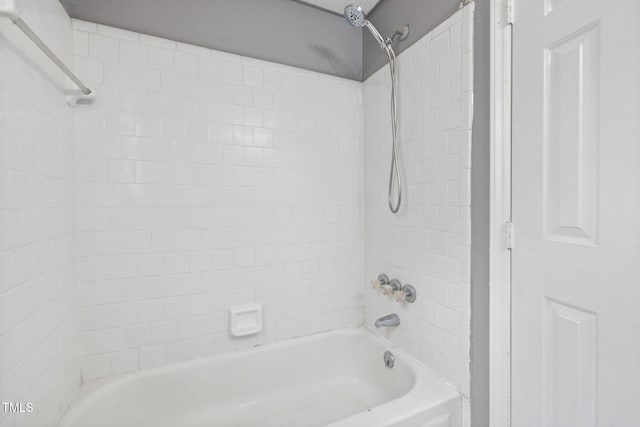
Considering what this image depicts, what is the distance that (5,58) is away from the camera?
2.65ft

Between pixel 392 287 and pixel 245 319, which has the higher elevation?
pixel 392 287

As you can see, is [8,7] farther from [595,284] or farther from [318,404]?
[318,404]

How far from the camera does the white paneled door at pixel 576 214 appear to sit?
753 millimetres

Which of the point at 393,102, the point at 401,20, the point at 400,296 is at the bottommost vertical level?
the point at 400,296

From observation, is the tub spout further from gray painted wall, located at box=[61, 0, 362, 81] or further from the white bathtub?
gray painted wall, located at box=[61, 0, 362, 81]

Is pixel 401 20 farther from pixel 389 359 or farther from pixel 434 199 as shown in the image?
pixel 389 359

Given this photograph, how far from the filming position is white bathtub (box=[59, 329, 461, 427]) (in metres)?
1.17

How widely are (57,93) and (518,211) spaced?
180cm

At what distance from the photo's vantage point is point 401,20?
4.91 feet

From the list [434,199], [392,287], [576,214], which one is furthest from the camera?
[392,287]

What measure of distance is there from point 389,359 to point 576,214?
1107 millimetres

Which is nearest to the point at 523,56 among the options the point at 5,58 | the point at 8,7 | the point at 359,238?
the point at 359,238

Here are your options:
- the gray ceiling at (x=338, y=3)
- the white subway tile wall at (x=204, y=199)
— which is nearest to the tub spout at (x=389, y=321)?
the white subway tile wall at (x=204, y=199)

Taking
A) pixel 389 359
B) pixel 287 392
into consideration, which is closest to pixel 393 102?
pixel 389 359
